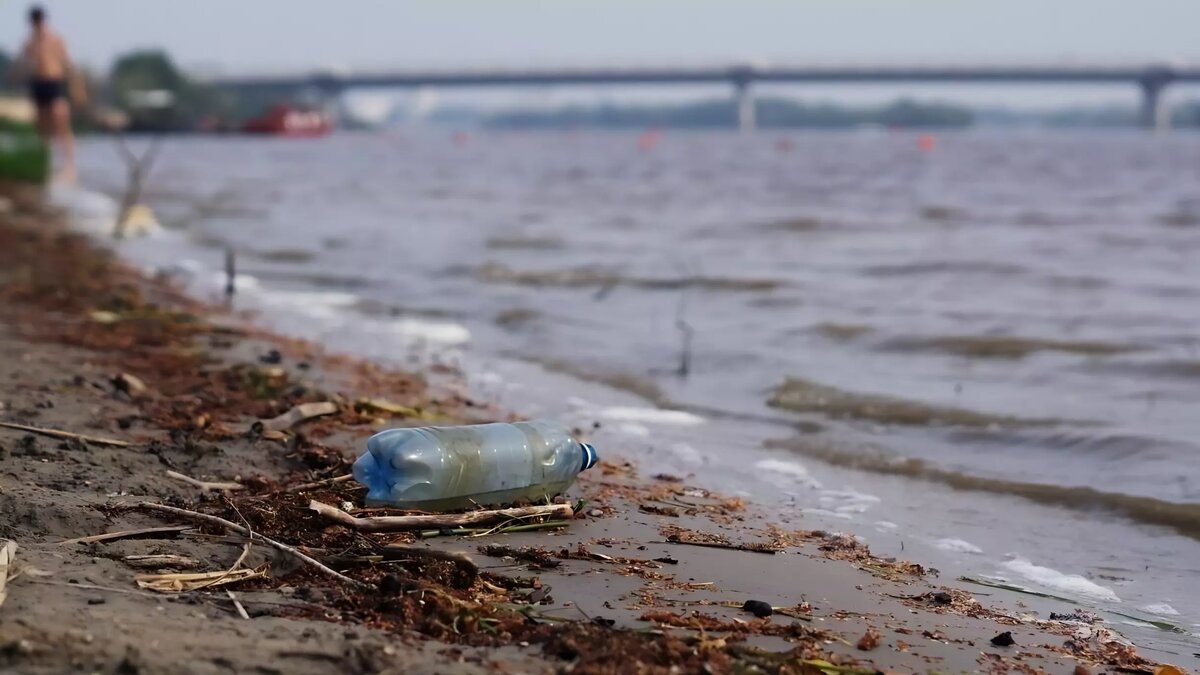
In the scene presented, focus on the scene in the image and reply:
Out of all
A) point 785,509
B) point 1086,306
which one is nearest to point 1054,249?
point 1086,306

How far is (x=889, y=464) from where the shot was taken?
5.61 meters

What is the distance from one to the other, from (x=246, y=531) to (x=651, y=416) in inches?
125

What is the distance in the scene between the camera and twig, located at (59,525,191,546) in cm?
323

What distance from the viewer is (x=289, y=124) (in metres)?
90.0

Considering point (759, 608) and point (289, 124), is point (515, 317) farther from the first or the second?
point (289, 124)

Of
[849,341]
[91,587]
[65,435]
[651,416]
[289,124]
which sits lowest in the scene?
[289,124]

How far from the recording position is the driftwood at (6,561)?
2689 mm

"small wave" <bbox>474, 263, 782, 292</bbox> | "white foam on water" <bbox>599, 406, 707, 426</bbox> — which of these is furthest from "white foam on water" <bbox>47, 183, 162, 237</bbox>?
"white foam on water" <bbox>599, 406, 707, 426</bbox>

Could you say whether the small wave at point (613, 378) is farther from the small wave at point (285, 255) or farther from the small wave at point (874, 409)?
the small wave at point (285, 255)

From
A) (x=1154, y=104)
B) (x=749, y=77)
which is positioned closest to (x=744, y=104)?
(x=749, y=77)

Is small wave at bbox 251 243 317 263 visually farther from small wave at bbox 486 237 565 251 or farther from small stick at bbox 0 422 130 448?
small stick at bbox 0 422 130 448

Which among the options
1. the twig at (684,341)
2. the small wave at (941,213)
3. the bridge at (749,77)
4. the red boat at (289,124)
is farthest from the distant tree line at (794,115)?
Result: the twig at (684,341)

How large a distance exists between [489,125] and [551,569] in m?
155

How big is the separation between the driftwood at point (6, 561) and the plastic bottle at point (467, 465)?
3.69 feet
